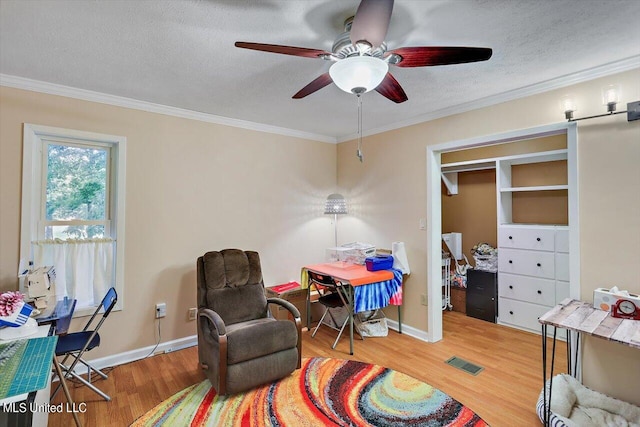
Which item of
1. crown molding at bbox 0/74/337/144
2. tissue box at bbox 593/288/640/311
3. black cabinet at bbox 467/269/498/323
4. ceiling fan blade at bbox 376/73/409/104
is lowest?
black cabinet at bbox 467/269/498/323

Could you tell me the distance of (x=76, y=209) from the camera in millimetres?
2838

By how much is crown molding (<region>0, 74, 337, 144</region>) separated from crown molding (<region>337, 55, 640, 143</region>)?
166 centimetres

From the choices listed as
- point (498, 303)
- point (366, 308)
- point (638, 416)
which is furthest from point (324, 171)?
point (638, 416)

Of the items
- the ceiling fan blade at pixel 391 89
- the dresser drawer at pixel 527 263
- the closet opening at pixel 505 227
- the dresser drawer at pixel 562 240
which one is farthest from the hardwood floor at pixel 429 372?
the ceiling fan blade at pixel 391 89

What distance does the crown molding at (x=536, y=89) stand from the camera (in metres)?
2.22

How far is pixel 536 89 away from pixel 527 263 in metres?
2.09

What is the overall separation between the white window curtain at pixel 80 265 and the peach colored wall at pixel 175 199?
0.48 ft

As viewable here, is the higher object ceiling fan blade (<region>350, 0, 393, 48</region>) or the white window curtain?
ceiling fan blade (<region>350, 0, 393, 48</region>)

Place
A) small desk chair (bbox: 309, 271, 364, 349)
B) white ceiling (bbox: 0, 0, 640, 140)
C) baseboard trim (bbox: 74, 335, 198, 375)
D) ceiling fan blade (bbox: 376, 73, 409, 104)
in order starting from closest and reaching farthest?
1. white ceiling (bbox: 0, 0, 640, 140)
2. ceiling fan blade (bbox: 376, 73, 409, 104)
3. baseboard trim (bbox: 74, 335, 198, 375)
4. small desk chair (bbox: 309, 271, 364, 349)

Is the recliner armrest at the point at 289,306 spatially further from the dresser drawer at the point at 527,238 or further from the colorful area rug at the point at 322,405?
the dresser drawer at the point at 527,238

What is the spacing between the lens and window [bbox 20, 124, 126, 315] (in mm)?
2584

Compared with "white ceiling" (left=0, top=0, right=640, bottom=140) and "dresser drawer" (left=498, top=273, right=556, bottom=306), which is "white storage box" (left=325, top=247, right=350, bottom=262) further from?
"dresser drawer" (left=498, top=273, right=556, bottom=306)

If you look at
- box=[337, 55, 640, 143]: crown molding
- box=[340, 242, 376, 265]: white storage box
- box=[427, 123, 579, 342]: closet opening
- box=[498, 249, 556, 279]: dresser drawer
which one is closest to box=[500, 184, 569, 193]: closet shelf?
box=[427, 123, 579, 342]: closet opening

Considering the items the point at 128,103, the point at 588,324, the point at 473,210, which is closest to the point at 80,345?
the point at 128,103
